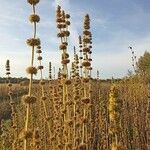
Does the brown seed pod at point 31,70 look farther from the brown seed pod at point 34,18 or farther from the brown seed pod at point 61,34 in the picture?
the brown seed pod at point 61,34

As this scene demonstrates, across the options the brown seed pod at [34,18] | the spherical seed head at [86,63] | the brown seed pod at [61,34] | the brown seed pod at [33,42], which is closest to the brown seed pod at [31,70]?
the brown seed pod at [33,42]

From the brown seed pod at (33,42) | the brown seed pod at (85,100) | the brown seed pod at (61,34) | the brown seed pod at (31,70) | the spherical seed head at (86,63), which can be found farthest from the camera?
the brown seed pod at (61,34)

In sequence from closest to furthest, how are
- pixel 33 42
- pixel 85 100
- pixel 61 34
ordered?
pixel 33 42 → pixel 85 100 → pixel 61 34

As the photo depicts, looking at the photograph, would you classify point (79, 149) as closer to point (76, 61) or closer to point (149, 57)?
point (76, 61)

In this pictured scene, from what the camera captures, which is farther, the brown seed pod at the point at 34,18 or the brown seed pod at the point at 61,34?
the brown seed pod at the point at 61,34

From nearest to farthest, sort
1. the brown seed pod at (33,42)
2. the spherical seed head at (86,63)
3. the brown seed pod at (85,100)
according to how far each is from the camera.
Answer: the brown seed pod at (33,42) → the brown seed pod at (85,100) → the spherical seed head at (86,63)

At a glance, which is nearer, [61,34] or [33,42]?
[33,42]

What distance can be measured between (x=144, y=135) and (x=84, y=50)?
227 inches

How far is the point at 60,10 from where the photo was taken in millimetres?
6699

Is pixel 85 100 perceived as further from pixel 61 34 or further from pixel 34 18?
pixel 34 18

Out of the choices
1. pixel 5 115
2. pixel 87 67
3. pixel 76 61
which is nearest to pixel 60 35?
pixel 87 67

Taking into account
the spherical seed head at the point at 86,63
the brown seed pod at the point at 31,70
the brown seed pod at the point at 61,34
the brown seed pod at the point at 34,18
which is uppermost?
the brown seed pod at the point at 61,34

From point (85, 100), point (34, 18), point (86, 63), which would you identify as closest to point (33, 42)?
point (34, 18)

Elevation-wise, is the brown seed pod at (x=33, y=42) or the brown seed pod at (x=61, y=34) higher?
the brown seed pod at (x=61, y=34)
